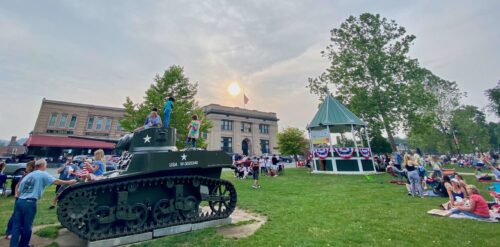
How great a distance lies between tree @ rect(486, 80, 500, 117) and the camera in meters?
40.7

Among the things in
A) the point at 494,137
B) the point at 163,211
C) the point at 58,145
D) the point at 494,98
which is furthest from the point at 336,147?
the point at 494,137

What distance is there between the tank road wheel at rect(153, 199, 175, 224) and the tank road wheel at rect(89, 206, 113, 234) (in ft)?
3.14

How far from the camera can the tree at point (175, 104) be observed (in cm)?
1952

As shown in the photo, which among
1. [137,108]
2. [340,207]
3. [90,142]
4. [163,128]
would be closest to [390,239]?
[340,207]

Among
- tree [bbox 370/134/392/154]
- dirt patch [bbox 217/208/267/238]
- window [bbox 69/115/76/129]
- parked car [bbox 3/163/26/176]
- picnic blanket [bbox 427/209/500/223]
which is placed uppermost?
window [bbox 69/115/76/129]

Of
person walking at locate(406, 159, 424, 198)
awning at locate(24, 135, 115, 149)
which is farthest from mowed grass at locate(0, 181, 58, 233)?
awning at locate(24, 135, 115, 149)

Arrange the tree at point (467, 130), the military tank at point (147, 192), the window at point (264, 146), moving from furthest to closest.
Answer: the window at point (264, 146), the tree at point (467, 130), the military tank at point (147, 192)

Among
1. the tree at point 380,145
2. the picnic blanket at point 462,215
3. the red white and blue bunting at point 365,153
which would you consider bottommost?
the picnic blanket at point 462,215

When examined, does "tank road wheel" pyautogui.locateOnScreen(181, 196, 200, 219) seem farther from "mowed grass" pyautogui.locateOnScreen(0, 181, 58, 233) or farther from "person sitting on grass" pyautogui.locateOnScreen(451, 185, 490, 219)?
"person sitting on grass" pyautogui.locateOnScreen(451, 185, 490, 219)

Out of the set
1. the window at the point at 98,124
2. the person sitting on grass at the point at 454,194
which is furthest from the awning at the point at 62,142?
the person sitting on grass at the point at 454,194

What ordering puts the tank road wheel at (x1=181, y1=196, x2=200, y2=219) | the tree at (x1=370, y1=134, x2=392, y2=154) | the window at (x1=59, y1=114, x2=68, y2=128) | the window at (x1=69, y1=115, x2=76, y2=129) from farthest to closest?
1. the window at (x1=69, y1=115, x2=76, y2=129)
2. the window at (x1=59, y1=114, x2=68, y2=128)
3. the tree at (x1=370, y1=134, x2=392, y2=154)
4. the tank road wheel at (x1=181, y1=196, x2=200, y2=219)

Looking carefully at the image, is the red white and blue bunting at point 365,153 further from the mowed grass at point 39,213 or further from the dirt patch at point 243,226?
the mowed grass at point 39,213

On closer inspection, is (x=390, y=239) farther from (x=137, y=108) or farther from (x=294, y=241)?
(x=137, y=108)

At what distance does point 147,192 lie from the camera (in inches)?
225
